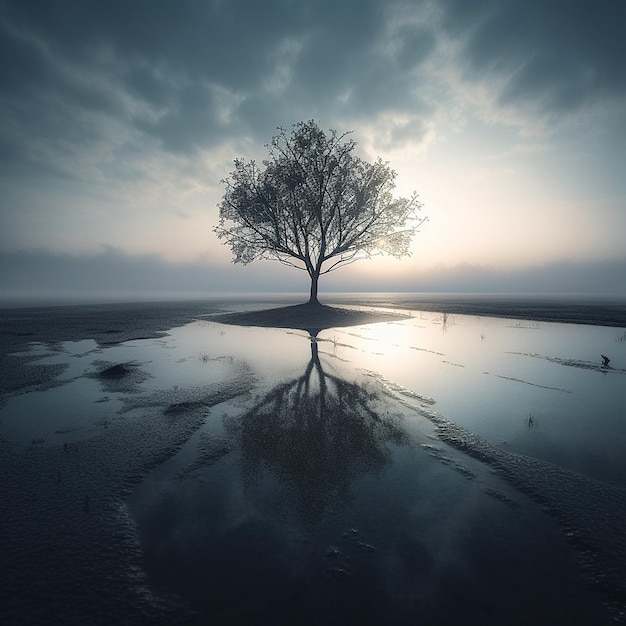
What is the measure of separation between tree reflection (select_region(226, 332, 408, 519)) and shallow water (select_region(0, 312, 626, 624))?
1.6 inches

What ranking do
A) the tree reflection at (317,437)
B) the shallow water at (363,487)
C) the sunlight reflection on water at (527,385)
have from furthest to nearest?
the sunlight reflection on water at (527,385) < the tree reflection at (317,437) < the shallow water at (363,487)

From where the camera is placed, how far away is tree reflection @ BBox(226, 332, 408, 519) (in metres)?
4.56

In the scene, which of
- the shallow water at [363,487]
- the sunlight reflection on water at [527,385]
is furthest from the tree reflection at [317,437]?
the sunlight reflection on water at [527,385]

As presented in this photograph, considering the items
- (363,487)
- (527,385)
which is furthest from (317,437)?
(527,385)

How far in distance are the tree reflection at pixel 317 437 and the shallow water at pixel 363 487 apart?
0.04 m

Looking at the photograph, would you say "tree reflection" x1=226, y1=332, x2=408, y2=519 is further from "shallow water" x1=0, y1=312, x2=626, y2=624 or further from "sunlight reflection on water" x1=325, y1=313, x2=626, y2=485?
"sunlight reflection on water" x1=325, y1=313, x2=626, y2=485

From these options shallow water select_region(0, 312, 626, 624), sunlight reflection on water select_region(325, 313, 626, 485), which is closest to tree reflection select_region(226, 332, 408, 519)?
shallow water select_region(0, 312, 626, 624)

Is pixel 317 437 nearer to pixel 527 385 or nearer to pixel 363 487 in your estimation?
pixel 363 487

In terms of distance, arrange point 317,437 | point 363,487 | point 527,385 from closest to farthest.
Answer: point 363,487 → point 317,437 → point 527,385

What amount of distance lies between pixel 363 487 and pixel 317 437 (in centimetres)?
174

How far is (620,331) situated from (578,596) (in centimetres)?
2537

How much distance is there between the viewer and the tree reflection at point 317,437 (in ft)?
15.0

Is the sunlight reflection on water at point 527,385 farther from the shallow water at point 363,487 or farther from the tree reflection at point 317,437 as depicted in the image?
the tree reflection at point 317,437

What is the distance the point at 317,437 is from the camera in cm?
607
